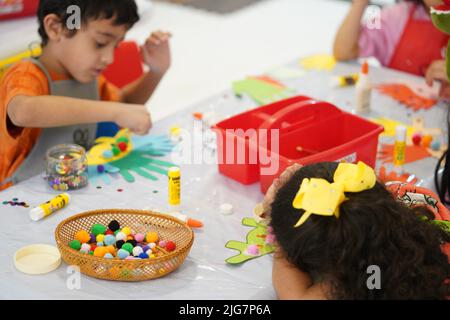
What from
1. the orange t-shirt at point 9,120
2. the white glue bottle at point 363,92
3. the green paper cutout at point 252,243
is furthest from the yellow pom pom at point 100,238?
the white glue bottle at point 363,92

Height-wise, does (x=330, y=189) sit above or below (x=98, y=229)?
above

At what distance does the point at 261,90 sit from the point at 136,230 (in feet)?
2.53

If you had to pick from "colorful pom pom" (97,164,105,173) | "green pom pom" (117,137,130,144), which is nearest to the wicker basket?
"colorful pom pom" (97,164,105,173)

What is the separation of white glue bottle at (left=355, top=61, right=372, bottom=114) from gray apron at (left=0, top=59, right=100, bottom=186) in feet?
2.28

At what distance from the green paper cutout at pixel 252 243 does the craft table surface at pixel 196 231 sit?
0.04 feet

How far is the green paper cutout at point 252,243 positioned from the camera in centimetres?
119

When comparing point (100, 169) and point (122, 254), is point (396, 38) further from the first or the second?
point (122, 254)

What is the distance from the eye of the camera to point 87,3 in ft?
5.18

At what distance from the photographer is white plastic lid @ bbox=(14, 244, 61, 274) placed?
1128 mm

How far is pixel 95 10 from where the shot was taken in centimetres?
159

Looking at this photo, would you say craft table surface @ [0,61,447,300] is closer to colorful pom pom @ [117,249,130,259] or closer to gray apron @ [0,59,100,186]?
colorful pom pom @ [117,249,130,259]

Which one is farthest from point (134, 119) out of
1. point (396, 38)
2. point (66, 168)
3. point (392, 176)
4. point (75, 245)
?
point (396, 38)

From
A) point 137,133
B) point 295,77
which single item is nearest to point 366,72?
point 295,77

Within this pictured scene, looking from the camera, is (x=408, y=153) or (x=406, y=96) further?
(x=406, y=96)
